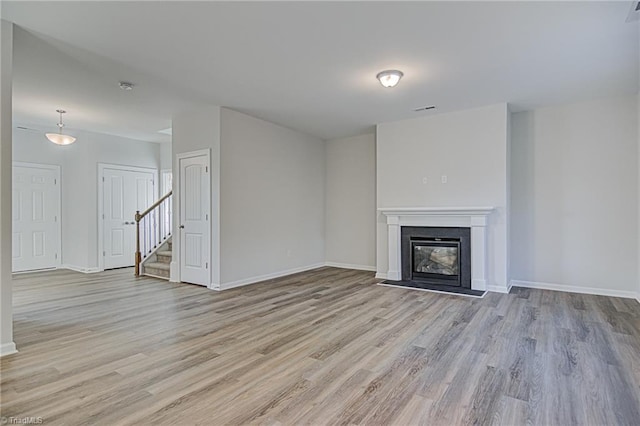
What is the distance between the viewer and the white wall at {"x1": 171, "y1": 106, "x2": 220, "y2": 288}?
519 centimetres

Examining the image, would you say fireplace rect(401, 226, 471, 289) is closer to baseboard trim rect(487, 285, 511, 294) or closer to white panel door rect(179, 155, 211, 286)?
baseboard trim rect(487, 285, 511, 294)

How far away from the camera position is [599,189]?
4.81 metres

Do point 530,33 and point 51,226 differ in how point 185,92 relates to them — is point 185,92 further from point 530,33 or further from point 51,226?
point 51,226

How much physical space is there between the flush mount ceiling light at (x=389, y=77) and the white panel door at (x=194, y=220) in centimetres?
291

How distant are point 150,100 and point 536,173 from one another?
579 centimetres

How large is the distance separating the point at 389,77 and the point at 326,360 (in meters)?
2.97

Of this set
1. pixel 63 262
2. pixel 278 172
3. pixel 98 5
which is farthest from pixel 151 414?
pixel 63 262

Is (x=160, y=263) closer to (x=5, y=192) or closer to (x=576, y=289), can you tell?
(x=5, y=192)

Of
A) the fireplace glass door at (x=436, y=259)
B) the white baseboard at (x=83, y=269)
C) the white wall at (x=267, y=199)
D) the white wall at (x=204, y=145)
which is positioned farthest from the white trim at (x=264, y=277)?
the white baseboard at (x=83, y=269)

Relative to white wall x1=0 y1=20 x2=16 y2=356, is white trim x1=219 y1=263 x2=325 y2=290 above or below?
below

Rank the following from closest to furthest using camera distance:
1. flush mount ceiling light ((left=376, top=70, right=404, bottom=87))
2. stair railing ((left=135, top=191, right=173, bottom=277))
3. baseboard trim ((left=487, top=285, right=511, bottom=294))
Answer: flush mount ceiling light ((left=376, top=70, right=404, bottom=87)) → baseboard trim ((left=487, top=285, right=511, bottom=294)) → stair railing ((left=135, top=191, right=173, bottom=277))

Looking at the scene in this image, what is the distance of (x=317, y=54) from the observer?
134 inches

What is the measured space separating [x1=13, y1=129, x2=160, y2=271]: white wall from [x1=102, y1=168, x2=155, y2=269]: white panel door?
206 millimetres

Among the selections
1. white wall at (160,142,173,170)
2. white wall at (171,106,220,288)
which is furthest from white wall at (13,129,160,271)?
white wall at (171,106,220,288)
